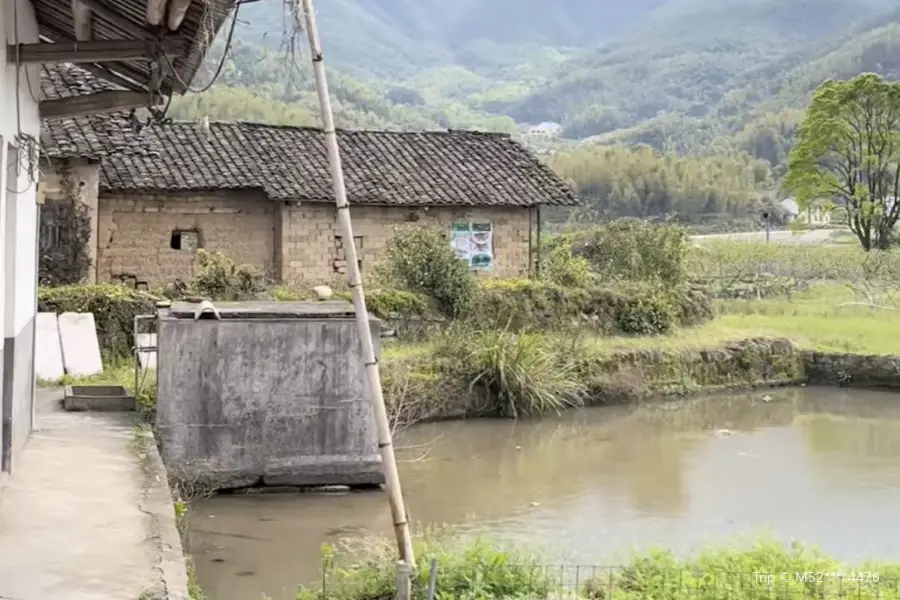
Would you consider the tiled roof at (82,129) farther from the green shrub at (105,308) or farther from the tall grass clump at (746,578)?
the tall grass clump at (746,578)

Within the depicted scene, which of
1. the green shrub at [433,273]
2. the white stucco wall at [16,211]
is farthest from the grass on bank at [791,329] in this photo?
the white stucco wall at [16,211]

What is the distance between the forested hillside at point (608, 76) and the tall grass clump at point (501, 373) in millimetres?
9204

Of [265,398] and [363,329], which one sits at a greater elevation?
[363,329]

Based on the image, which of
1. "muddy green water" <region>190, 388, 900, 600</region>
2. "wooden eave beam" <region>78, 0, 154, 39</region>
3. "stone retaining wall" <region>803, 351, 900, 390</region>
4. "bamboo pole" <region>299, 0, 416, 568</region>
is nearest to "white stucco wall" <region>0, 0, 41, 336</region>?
"wooden eave beam" <region>78, 0, 154, 39</region>

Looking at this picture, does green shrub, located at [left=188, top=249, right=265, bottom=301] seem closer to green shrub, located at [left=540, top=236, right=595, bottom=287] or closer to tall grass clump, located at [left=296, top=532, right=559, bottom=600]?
green shrub, located at [left=540, top=236, right=595, bottom=287]

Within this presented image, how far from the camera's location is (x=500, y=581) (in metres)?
6.43

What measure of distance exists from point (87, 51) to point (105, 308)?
8.22 m

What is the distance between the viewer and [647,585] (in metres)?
6.79

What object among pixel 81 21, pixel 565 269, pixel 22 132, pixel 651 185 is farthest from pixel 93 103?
pixel 651 185

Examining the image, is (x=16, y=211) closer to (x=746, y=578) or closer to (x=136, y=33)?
(x=136, y=33)

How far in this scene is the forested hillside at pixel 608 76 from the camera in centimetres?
4647

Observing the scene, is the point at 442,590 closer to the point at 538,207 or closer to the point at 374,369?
the point at 374,369

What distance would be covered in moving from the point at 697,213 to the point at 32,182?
4158cm

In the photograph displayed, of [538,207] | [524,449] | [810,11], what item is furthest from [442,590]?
[810,11]
